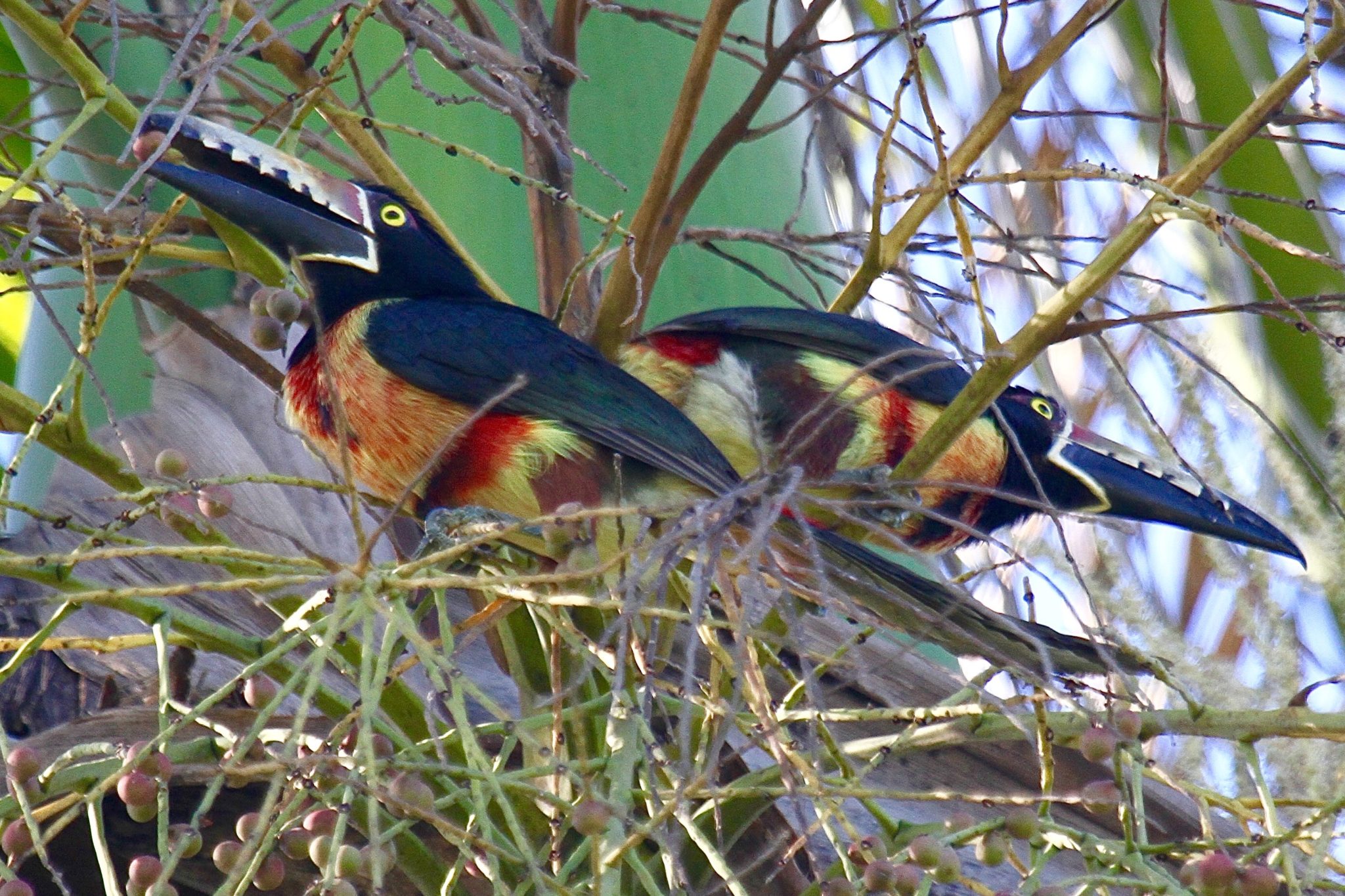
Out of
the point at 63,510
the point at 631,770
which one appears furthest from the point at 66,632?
the point at 631,770

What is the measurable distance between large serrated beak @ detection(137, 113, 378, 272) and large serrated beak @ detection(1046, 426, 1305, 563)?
119 cm

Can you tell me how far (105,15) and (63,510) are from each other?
87 cm

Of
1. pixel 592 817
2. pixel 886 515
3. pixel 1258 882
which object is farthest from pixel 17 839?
pixel 886 515

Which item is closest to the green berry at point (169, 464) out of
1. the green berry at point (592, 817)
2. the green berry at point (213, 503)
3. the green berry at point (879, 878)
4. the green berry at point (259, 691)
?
the green berry at point (213, 503)

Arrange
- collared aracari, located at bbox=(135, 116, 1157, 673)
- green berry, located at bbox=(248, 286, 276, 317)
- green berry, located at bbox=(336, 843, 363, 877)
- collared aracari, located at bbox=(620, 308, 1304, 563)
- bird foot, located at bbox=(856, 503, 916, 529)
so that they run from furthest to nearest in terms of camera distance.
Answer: collared aracari, located at bbox=(620, 308, 1304, 563), bird foot, located at bbox=(856, 503, 916, 529), collared aracari, located at bbox=(135, 116, 1157, 673), green berry, located at bbox=(248, 286, 276, 317), green berry, located at bbox=(336, 843, 363, 877)

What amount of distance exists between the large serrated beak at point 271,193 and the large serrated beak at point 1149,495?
1191mm

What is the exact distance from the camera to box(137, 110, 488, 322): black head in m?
2.06

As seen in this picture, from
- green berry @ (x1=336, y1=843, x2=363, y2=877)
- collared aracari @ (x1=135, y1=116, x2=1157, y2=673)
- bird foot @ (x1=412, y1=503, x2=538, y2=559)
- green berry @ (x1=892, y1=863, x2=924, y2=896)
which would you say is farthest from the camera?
collared aracari @ (x1=135, y1=116, x2=1157, y2=673)

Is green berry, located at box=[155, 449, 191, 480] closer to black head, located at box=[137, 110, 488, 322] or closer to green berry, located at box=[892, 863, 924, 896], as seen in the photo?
black head, located at box=[137, 110, 488, 322]

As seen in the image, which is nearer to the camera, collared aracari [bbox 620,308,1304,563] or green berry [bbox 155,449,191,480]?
green berry [bbox 155,449,191,480]

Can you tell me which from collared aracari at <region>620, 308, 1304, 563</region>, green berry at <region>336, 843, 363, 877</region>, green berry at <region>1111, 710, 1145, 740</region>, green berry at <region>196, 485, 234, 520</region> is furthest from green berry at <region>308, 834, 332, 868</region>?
collared aracari at <region>620, 308, 1304, 563</region>

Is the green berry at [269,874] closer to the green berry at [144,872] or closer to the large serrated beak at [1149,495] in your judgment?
the green berry at [144,872]

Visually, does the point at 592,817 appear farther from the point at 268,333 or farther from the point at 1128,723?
the point at 268,333

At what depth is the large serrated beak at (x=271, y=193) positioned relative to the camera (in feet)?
6.66
